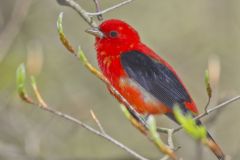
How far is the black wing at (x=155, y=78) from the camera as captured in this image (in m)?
6.31

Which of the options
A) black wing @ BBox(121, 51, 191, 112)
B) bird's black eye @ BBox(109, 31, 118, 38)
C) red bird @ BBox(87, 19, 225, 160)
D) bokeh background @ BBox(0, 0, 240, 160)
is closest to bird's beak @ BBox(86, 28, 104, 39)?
red bird @ BBox(87, 19, 225, 160)

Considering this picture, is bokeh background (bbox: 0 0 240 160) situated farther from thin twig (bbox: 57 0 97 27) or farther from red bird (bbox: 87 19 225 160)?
thin twig (bbox: 57 0 97 27)

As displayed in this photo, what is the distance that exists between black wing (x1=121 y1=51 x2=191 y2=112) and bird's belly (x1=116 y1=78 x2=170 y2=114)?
0.05 metres

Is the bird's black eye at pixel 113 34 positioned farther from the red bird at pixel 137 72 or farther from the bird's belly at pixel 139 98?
the bird's belly at pixel 139 98

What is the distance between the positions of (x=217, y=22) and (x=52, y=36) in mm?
2273

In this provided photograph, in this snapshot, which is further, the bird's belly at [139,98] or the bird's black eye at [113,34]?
the bird's black eye at [113,34]

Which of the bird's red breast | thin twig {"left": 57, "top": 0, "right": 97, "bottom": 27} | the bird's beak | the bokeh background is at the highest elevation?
thin twig {"left": 57, "top": 0, "right": 97, "bottom": 27}

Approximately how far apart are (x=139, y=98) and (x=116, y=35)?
607 mm

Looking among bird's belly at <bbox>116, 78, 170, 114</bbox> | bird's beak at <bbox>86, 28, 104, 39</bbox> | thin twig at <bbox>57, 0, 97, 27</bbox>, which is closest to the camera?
thin twig at <bbox>57, 0, 97, 27</bbox>

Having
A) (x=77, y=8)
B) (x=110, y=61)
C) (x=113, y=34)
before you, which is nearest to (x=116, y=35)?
(x=113, y=34)

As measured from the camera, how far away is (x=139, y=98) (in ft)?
20.5

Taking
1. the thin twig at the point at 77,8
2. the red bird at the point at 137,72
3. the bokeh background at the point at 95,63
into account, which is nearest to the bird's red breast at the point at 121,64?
the red bird at the point at 137,72

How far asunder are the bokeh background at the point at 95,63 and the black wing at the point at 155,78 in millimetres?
1878

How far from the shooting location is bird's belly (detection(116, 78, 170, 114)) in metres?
6.17
